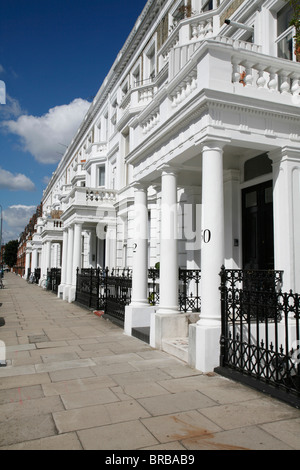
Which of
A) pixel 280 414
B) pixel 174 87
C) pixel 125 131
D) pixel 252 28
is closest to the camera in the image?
pixel 280 414

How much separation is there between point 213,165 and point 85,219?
549 inches

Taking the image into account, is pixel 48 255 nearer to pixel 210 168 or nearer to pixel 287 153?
pixel 210 168

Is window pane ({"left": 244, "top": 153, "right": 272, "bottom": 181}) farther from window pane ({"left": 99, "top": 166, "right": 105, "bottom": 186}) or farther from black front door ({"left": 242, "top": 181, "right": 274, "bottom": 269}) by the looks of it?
window pane ({"left": 99, "top": 166, "right": 105, "bottom": 186})

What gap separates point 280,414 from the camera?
3.93m

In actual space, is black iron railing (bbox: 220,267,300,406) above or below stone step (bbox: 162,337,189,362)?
above

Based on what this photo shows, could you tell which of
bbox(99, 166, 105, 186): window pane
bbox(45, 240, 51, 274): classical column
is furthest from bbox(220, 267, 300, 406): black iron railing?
bbox(45, 240, 51, 274): classical column

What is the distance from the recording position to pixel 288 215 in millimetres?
6336

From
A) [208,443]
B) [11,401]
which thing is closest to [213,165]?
[208,443]

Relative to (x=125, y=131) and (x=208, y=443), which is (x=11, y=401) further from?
(x=125, y=131)

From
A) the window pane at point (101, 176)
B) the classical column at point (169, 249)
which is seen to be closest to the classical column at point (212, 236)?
the classical column at point (169, 249)

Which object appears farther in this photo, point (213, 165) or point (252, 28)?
point (252, 28)

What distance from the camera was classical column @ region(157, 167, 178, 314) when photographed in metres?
7.46

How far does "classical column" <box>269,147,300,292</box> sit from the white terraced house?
18 millimetres

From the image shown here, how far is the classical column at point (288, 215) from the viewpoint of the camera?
6230 millimetres
